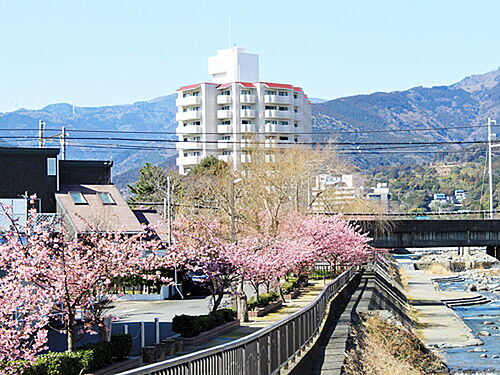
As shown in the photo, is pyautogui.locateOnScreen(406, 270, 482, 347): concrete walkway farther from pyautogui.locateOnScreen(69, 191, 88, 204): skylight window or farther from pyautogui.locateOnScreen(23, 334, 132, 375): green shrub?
pyautogui.locateOnScreen(23, 334, 132, 375): green shrub

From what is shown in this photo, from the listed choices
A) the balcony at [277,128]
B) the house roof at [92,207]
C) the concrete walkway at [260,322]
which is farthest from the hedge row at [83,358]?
the balcony at [277,128]

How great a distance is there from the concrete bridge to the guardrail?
3739cm

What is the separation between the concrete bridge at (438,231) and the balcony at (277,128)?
61.8 m

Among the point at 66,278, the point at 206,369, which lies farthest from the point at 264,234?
the point at 206,369

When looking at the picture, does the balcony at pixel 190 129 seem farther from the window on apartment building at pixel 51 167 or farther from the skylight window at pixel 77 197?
the window on apartment building at pixel 51 167

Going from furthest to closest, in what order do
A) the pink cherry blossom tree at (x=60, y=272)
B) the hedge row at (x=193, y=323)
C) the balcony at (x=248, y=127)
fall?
the balcony at (x=248, y=127)
the hedge row at (x=193, y=323)
the pink cherry blossom tree at (x=60, y=272)

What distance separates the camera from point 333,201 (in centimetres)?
5991

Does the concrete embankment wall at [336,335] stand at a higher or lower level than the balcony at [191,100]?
lower

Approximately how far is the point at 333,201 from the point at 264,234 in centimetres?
1882

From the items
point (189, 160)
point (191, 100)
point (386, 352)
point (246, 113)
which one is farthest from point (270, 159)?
point (191, 100)

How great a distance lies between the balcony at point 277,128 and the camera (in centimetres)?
11850

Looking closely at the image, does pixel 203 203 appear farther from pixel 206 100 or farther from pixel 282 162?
pixel 206 100

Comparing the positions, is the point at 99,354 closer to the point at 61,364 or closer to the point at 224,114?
the point at 61,364

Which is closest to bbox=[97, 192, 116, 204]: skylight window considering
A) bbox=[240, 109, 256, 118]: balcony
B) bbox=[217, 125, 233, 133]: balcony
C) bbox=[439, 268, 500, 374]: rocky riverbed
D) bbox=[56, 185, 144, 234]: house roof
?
bbox=[56, 185, 144, 234]: house roof
